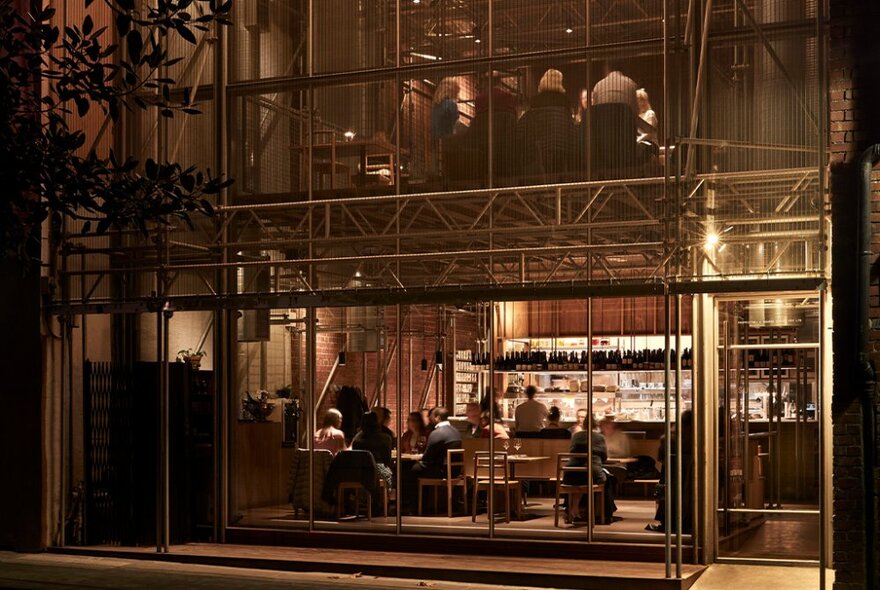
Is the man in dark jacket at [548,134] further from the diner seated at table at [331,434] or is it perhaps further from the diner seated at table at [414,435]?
the diner seated at table at [331,434]

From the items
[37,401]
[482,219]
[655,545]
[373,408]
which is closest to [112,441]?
[37,401]

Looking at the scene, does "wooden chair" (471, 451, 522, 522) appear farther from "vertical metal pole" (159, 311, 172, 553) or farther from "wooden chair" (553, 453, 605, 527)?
"vertical metal pole" (159, 311, 172, 553)

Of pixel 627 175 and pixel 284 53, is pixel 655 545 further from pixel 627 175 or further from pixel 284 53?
pixel 284 53

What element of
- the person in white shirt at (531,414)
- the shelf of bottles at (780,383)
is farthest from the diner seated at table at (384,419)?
the shelf of bottles at (780,383)

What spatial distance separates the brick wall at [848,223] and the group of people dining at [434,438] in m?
3.82

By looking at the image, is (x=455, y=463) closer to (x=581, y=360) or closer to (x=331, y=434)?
(x=331, y=434)

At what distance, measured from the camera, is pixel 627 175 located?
14930 mm

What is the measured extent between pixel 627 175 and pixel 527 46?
204 cm

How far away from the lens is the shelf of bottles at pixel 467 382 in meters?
15.7

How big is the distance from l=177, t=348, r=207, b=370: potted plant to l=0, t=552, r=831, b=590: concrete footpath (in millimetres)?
2779

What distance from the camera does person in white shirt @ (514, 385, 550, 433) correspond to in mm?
16625

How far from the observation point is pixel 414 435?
627 inches

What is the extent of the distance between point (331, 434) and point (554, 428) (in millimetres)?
2774

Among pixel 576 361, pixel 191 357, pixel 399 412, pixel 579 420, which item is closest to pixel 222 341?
pixel 191 357
